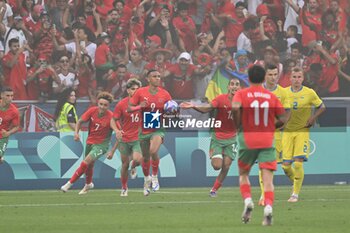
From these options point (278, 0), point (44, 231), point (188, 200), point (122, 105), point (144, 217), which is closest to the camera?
point (44, 231)

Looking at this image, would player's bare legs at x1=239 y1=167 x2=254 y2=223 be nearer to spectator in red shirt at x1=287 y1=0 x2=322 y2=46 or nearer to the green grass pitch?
the green grass pitch

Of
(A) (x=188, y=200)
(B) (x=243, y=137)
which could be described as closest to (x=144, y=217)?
(B) (x=243, y=137)

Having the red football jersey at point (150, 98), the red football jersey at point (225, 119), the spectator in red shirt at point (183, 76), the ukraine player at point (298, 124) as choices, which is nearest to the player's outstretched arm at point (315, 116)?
the ukraine player at point (298, 124)

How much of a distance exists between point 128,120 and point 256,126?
10.1 m

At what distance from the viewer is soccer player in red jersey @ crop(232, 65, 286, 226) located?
12.6 metres

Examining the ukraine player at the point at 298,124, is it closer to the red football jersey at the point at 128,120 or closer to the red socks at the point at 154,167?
the red socks at the point at 154,167

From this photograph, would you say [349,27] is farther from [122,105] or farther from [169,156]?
[122,105]

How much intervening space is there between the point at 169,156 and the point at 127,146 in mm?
3426

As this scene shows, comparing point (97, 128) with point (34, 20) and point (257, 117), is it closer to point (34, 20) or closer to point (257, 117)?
point (34, 20)

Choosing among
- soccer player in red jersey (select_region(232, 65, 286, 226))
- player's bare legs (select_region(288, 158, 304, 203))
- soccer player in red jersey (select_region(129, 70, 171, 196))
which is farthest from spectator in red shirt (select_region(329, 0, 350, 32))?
soccer player in red jersey (select_region(232, 65, 286, 226))

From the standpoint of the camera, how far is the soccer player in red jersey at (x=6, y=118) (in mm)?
23359

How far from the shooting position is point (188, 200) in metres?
18.8

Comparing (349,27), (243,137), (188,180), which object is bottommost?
(188,180)

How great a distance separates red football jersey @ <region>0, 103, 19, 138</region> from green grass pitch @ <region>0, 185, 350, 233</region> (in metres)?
2.65
